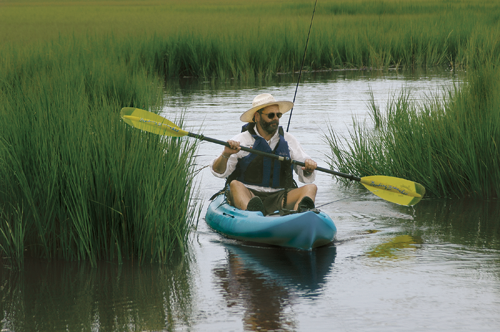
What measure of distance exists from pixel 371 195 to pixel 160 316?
4.23 metres

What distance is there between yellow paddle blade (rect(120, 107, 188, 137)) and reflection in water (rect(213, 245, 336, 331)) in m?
1.16

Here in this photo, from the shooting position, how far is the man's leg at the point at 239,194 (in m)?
6.63

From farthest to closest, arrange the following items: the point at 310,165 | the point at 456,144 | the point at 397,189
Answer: the point at 456,144 → the point at 397,189 → the point at 310,165

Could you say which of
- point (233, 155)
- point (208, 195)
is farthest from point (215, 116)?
point (233, 155)

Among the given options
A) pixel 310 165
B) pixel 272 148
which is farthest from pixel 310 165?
pixel 272 148

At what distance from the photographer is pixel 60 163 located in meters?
5.37

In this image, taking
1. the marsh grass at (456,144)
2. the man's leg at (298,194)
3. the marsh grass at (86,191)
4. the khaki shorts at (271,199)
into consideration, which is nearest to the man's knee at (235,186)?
the khaki shorts at (271,199)

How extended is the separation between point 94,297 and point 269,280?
1.25m

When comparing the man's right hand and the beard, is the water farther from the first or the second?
the beard

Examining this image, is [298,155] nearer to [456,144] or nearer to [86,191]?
[456,144]

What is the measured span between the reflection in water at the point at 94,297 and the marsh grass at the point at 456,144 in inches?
123

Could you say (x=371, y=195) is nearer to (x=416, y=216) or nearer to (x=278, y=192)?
(x=416, y=216)

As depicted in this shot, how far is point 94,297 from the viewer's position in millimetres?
4922

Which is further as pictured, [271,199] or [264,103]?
[271,199]
